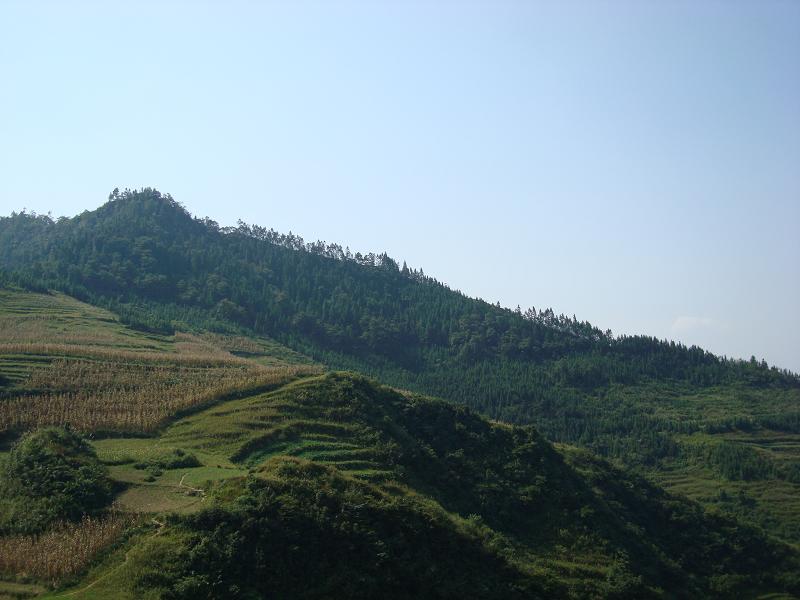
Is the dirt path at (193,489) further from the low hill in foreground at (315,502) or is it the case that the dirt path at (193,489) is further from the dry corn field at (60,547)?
the dry corn field at (60,547)

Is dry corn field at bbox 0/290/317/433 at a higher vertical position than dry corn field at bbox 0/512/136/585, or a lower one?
higher

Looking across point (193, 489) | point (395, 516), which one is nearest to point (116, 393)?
point (193, 489)

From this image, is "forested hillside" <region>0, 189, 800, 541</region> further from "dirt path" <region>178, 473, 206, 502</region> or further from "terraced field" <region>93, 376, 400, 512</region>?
"dirt path" <region>178, 473, 206, 502</region>

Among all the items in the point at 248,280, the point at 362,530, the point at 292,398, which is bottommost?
the point at 362,530

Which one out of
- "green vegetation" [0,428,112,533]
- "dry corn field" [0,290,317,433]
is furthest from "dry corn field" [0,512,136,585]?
"dry corn field" [0,290,317,433]

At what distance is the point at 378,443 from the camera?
1900 inches

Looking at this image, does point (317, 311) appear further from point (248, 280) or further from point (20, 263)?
point (20, 263)

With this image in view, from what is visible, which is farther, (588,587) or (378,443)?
(378,443)

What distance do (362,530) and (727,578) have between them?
2952 cm

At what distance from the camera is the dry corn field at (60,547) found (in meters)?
30.7

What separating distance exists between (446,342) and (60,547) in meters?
110

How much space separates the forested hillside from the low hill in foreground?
30.3 m

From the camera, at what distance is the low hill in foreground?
3189 centimetres

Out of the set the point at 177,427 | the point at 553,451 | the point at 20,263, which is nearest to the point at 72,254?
the point at 20,263
